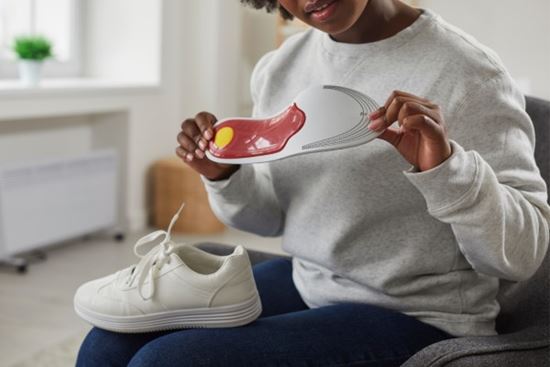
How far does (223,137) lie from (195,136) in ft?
0.20

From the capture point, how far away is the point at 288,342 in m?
1.06

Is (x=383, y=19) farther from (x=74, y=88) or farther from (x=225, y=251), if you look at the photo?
(x=74, y=88)

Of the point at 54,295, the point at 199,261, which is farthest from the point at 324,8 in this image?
the point at 54,295

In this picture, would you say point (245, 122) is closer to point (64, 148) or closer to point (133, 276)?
point (133, 276)

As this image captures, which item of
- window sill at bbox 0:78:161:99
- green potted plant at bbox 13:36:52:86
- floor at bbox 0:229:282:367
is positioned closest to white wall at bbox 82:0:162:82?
window sill at bbox 0:78:161:99

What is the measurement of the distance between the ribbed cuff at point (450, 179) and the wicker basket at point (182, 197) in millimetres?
2902

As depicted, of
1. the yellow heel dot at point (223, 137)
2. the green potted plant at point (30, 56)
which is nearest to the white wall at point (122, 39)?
the green potted plant at point (30, 56)

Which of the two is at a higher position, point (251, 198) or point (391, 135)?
point (391, 135)

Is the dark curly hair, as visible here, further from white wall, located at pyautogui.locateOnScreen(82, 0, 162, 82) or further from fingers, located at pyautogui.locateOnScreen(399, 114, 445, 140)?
white wall, located at pyautogui.locateOnScreen(82, 0, 162, 82)

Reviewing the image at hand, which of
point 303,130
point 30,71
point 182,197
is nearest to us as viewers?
point 303,130

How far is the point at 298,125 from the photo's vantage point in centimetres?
107

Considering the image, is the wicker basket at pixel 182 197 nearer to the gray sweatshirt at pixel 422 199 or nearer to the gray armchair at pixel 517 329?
the gray armchair at pixel 517 329

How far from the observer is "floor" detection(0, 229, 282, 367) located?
2.36 metres

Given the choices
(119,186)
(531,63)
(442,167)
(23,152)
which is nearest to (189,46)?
(119,186)
